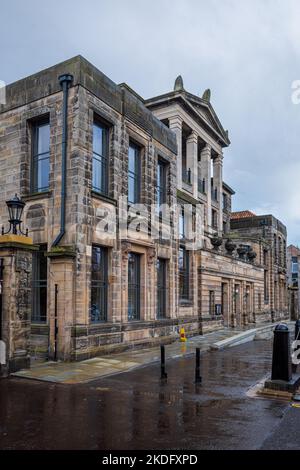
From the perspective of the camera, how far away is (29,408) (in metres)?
7.82

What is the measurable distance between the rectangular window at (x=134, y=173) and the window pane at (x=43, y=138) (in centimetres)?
364

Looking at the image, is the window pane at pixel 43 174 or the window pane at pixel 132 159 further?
the window pane at pixel 132 159

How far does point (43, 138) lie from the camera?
15352mm

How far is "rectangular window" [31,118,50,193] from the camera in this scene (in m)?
15.1

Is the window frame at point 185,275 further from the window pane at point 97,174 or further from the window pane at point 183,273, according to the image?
the window pane at point 97,174

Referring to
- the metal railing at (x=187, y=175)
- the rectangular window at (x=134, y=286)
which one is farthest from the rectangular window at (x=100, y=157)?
the metal railing at (x=187, y=175)

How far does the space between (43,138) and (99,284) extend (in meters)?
5.61

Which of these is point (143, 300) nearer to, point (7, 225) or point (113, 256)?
point (113, 256)

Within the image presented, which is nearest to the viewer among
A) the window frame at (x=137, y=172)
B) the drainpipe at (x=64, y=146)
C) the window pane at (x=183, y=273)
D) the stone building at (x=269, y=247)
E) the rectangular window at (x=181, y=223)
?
the drainpipe at (x=64, y=146)

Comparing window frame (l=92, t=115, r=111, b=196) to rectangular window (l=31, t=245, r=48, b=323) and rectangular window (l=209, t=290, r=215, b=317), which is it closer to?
rectangular window (l=31, t=245, r=48, b=323)

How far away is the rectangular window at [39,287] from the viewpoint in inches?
566

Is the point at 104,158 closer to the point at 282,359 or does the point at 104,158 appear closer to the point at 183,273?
the point at 183,273

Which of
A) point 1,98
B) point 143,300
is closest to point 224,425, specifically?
point 143,300
